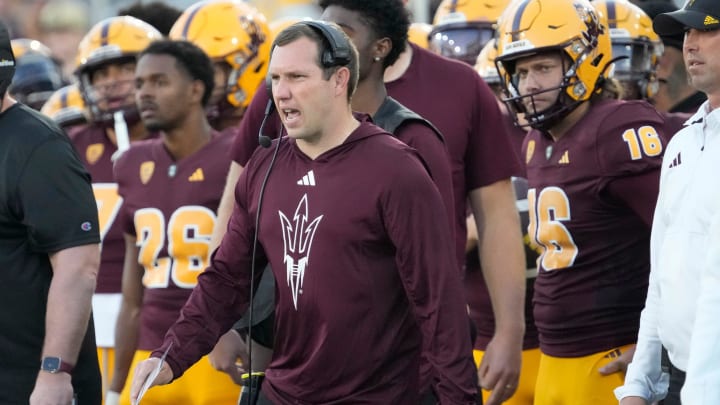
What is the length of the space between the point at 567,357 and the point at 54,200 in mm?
2065

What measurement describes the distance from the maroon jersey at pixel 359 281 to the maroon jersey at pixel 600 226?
1404 mm

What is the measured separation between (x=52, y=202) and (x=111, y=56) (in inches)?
150

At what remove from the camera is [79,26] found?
13.8m

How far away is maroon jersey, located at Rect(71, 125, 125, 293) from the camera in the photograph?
791 centimetres

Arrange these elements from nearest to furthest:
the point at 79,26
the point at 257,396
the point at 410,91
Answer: the point at 257,396 → the point at 410,91 → the point at 79,26

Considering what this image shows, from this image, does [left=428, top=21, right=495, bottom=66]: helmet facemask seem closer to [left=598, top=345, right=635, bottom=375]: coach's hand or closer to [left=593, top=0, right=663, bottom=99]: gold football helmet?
[left=593, top=0, right=663, bottom=99]: gold football helmet

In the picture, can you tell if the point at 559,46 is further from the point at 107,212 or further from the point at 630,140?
the point at 107,212

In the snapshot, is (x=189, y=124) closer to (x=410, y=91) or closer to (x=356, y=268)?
(x=410, y=91)

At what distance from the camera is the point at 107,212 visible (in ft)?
25.9

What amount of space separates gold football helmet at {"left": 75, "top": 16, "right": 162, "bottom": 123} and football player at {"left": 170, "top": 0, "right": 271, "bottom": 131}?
0.28m

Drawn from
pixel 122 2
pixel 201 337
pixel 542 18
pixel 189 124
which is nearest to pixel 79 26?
pixel 122 2

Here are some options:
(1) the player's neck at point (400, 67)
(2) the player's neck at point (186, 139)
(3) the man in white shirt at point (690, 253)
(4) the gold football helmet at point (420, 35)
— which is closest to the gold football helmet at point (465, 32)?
(4) the gold football helmet at point (420, 35)

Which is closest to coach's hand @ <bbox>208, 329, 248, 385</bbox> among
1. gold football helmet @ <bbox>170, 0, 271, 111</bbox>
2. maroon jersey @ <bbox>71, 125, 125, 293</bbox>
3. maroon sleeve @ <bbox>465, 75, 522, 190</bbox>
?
maroon sleeve @ <bbox>465, 75, 522, 190</bbox>

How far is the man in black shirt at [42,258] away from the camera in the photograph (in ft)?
15.9
